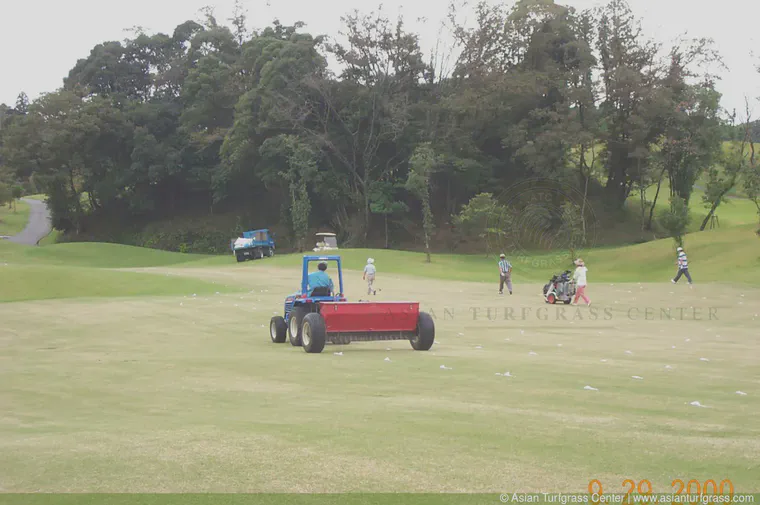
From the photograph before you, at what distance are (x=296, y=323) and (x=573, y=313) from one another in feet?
43.6

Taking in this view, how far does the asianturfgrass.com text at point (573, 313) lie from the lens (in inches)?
1000

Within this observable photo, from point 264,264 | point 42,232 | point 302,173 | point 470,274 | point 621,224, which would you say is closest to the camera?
point 470,274

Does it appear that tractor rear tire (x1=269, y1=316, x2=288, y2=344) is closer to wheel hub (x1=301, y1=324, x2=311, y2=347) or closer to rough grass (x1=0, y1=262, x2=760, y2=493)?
rough grass (x1=0, y1=262, x2=760, y2=493)

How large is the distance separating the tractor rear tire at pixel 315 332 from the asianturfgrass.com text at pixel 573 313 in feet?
30.0

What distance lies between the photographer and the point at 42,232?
94000mm

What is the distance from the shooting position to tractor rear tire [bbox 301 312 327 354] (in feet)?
51.3

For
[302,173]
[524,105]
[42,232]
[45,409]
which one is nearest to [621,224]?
[524,105]

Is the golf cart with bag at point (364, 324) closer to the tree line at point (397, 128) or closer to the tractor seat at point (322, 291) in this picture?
the tractor seat at point (322, 291)

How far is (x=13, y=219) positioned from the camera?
98938 mm

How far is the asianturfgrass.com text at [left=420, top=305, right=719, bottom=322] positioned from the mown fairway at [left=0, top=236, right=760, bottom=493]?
2.01 meters

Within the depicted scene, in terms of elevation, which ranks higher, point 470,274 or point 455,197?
point 455,197

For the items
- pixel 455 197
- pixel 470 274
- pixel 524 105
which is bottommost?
pixel 470 274

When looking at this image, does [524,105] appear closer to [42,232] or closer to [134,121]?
[134,121]

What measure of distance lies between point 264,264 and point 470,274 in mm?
14561
